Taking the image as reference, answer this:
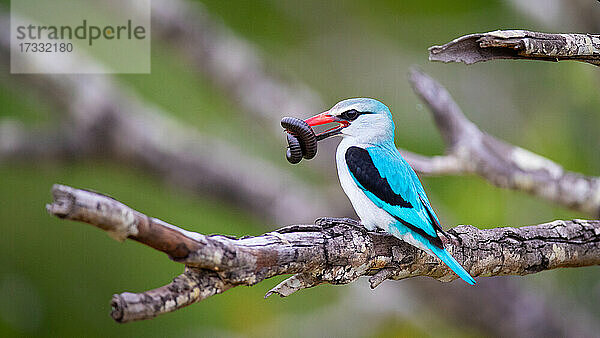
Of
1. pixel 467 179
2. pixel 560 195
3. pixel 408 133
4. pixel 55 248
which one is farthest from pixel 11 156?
pixel 560 195

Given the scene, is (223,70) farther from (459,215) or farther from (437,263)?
(437,263)

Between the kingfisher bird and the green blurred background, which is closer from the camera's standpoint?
the kingfisher bird

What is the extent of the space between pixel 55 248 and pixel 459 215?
252cm

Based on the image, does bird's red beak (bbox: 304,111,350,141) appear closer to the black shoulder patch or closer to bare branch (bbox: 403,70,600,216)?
the black shoulder patch

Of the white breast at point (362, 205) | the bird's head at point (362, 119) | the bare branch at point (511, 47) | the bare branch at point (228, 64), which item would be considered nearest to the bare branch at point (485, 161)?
the bird's head at point (362, 119)

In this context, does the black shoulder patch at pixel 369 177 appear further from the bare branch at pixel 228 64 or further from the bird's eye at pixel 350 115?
the bare branch at pixel 228 64

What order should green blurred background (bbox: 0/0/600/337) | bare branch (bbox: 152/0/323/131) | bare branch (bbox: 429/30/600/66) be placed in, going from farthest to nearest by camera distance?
green blurred background (bbox: 0/0/600/337) → bare branch (bbox: 152/0/323/131) → bare branch (bbox: 429/30/600/66)

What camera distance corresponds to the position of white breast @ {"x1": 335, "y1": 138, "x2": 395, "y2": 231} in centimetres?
142

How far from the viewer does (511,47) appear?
49.2 inches

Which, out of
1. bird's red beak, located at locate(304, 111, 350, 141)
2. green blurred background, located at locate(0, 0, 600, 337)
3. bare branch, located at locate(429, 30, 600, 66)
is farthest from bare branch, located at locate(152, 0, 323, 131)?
bare branch, located at locate(429, 30, 600, 66)

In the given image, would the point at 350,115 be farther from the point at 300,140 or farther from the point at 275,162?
the point at 275,162

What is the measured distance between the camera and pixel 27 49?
351 centimetres

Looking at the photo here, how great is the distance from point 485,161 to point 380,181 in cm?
101

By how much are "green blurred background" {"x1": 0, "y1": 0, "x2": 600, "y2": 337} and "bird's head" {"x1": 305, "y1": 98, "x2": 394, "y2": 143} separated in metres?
1.95
